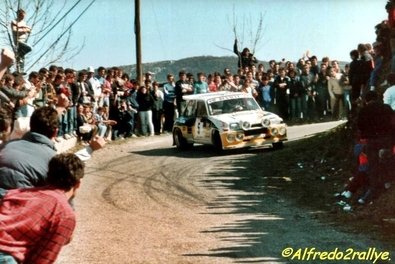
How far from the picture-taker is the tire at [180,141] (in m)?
21.8

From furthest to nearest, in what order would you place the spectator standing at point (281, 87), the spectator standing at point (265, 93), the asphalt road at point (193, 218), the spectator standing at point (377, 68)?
1. the spectator standing at point (265, 93)
2. the spectator standing at point (281, 87)
3. the spectator standing at point (377, 68)
4. the asphalt road at point (193, 218)

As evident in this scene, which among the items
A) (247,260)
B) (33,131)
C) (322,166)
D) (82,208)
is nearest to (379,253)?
(247,260)

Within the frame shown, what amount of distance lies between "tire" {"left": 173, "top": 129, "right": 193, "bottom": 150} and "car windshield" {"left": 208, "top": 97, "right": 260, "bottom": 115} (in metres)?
1.55

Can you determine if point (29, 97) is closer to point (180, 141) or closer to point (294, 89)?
point (180, 141)

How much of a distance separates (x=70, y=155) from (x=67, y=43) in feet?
55.3

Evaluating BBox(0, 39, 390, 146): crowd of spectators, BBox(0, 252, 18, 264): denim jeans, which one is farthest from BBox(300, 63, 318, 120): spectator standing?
BBox(0, 252, 18, 264): denim jeans

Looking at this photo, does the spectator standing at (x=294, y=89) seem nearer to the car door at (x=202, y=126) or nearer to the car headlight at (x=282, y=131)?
the car door at (x=202, y=126)

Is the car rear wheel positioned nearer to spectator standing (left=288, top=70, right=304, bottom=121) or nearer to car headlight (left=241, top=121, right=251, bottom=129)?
car headlight (left=241, top=121, right=251, bottom=129)

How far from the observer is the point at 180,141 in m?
21.9

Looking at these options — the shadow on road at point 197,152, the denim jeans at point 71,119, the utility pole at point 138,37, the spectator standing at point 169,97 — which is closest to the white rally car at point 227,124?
the shadow on road at point 197,152

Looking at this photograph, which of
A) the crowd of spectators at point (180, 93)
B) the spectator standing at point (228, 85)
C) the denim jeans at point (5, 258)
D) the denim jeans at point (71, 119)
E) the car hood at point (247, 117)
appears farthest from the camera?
the spectator standing at point (228, 85)

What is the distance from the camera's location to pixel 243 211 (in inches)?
480

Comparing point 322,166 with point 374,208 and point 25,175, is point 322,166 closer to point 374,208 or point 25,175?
point 374,208

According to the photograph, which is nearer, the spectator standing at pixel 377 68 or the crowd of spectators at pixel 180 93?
the spectator standing at pixel 377 68
